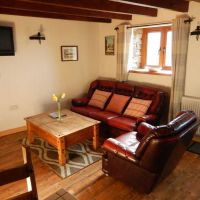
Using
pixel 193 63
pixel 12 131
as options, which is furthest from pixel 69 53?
pixel 193 63

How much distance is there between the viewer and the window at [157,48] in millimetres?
4048

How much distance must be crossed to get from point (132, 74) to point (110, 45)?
0.96 metres

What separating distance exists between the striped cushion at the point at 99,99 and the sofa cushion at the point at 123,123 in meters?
0.70

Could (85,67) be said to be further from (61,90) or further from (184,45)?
(184,45)

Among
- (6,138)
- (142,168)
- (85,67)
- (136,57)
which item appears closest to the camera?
(142,168)

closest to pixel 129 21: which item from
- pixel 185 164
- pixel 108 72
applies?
pixel 108 72

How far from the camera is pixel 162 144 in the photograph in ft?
6.34

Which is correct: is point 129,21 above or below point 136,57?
above

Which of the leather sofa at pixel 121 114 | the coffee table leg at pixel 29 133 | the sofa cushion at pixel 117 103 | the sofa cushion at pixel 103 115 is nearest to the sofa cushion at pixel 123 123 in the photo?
the leather sofa at pixel 121 114

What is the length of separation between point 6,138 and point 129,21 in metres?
3.53

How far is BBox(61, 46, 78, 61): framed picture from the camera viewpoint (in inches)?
181

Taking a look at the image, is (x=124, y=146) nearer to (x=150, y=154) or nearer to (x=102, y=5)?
(x=150, y=154)

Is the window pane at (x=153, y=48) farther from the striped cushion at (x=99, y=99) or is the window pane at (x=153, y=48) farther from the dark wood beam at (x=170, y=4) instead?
the striped cushion at (x=99, y=99)

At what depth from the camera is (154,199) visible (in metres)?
2.28
